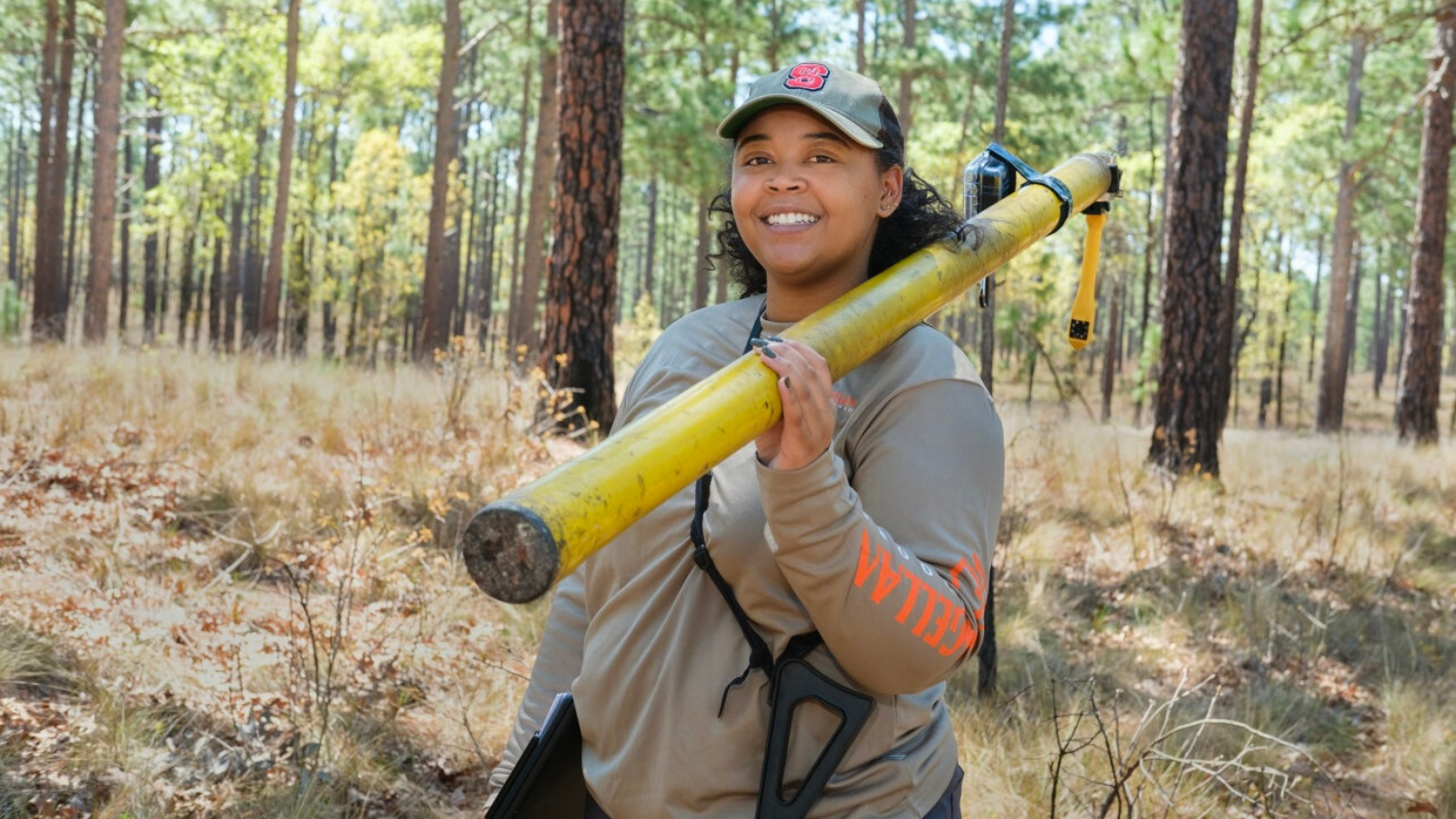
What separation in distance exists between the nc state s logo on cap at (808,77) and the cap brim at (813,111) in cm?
3

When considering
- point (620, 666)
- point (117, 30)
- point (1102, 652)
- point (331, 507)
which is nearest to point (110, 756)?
point (620, 666)

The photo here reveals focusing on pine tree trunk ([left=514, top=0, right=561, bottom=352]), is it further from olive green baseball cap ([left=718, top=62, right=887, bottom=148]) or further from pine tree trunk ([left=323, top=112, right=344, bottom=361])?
olive green baseball cap ([left=718, top=62, right=887, bottom=148])

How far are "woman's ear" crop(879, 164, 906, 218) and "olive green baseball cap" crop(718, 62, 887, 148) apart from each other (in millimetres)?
98

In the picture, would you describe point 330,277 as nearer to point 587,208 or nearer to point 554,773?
point 587,208

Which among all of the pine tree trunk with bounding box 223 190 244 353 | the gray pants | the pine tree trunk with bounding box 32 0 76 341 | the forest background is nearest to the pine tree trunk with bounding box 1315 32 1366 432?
the forest background

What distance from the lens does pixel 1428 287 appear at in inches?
539

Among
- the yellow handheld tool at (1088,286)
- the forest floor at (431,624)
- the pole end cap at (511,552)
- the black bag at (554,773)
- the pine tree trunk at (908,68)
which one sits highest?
the pine tree trunk at (908,68)

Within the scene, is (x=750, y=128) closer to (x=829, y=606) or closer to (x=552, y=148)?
(x=829, y=606)

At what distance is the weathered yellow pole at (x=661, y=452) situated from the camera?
981 mm

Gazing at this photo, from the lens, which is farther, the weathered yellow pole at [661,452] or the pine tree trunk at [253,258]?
the pine tree trunk at [253,258]

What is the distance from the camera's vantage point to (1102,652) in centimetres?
512

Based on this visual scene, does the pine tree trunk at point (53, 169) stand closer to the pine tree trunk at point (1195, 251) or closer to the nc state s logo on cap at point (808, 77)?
the pine tree trunk at point (1195, 251)

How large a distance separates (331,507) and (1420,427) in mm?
13509

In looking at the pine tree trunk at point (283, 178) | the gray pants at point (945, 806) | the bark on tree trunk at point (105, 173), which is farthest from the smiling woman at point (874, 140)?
the pine tree trunk at point (283, 178)
